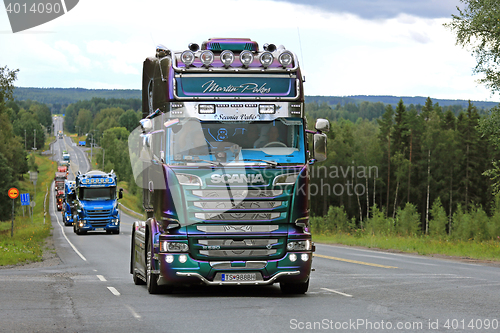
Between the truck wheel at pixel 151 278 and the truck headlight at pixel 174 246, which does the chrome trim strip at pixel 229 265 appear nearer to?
Answer: the truck headlight at pixel 174 246

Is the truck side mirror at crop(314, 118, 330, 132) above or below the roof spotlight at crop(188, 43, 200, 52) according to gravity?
below

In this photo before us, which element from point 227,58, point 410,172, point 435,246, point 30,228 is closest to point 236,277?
point 227,58

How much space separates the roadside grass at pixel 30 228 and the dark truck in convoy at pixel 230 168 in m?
13.3

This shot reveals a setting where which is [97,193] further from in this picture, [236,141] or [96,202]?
[236,141]

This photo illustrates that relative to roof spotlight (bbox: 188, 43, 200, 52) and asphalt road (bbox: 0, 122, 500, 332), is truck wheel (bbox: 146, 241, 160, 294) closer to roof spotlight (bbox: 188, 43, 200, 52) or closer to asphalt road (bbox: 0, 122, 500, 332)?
asphalt road (bbox: 0, 122, 500, 332)

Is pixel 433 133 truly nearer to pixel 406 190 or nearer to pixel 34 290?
pixel 406 190

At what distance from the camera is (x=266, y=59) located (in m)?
12.3

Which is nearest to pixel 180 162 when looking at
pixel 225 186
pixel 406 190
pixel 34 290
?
pixel 225 186

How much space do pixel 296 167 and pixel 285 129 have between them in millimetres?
811

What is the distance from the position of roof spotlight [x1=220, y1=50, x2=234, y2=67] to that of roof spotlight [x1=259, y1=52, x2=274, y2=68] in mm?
546

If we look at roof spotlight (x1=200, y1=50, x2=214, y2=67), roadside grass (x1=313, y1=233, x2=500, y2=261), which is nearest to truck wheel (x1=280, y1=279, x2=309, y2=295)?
roof spotlight (x1=200, y1=50, x2=214, y2=67)

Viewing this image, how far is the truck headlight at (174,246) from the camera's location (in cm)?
1172

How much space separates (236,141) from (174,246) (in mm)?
2166

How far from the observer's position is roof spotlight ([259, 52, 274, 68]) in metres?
12.3
